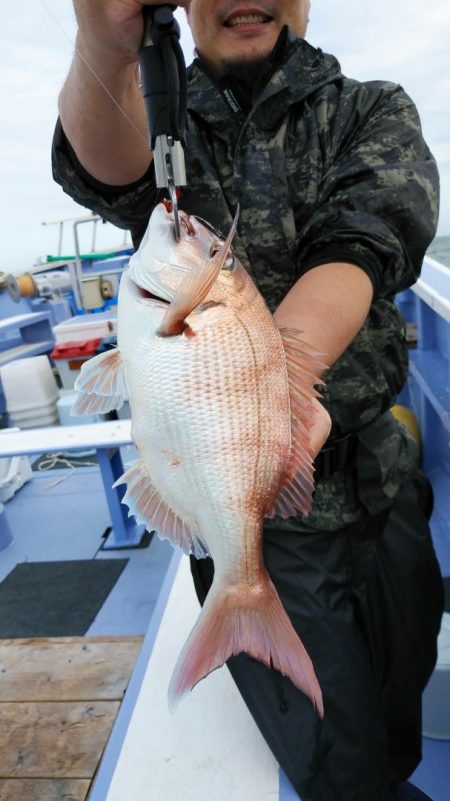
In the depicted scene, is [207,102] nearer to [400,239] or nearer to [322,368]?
[400,239]

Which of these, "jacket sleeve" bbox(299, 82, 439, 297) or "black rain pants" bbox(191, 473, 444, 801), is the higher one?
"jacket sleeve" bbox(299, 82, 439, 297)

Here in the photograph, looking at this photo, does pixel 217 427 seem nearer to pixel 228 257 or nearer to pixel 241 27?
pixel 228 257

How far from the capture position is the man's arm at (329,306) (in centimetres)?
136

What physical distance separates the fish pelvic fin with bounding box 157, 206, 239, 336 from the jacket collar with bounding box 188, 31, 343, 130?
88 cm

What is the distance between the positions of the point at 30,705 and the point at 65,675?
0.63 feet

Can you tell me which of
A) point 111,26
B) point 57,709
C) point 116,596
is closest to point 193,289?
point 111,26

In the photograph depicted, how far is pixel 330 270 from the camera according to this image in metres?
1.43

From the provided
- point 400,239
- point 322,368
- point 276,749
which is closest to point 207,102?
point 400,239

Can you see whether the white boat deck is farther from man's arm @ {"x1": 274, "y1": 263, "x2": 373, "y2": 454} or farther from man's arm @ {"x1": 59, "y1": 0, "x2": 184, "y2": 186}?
man's arm @ {"x1": 59, "y1": 0, "x2": 184, "y2": 186}

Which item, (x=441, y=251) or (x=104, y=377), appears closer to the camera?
(x=104, y=377)

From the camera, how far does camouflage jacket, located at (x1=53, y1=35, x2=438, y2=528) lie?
5.49ft

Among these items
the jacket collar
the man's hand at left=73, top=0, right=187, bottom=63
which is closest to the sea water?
the jacket collar

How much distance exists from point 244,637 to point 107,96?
125 centimetres

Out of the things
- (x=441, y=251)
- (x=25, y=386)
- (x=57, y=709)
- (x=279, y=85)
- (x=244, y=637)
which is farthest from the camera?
(x=25, y=386)
